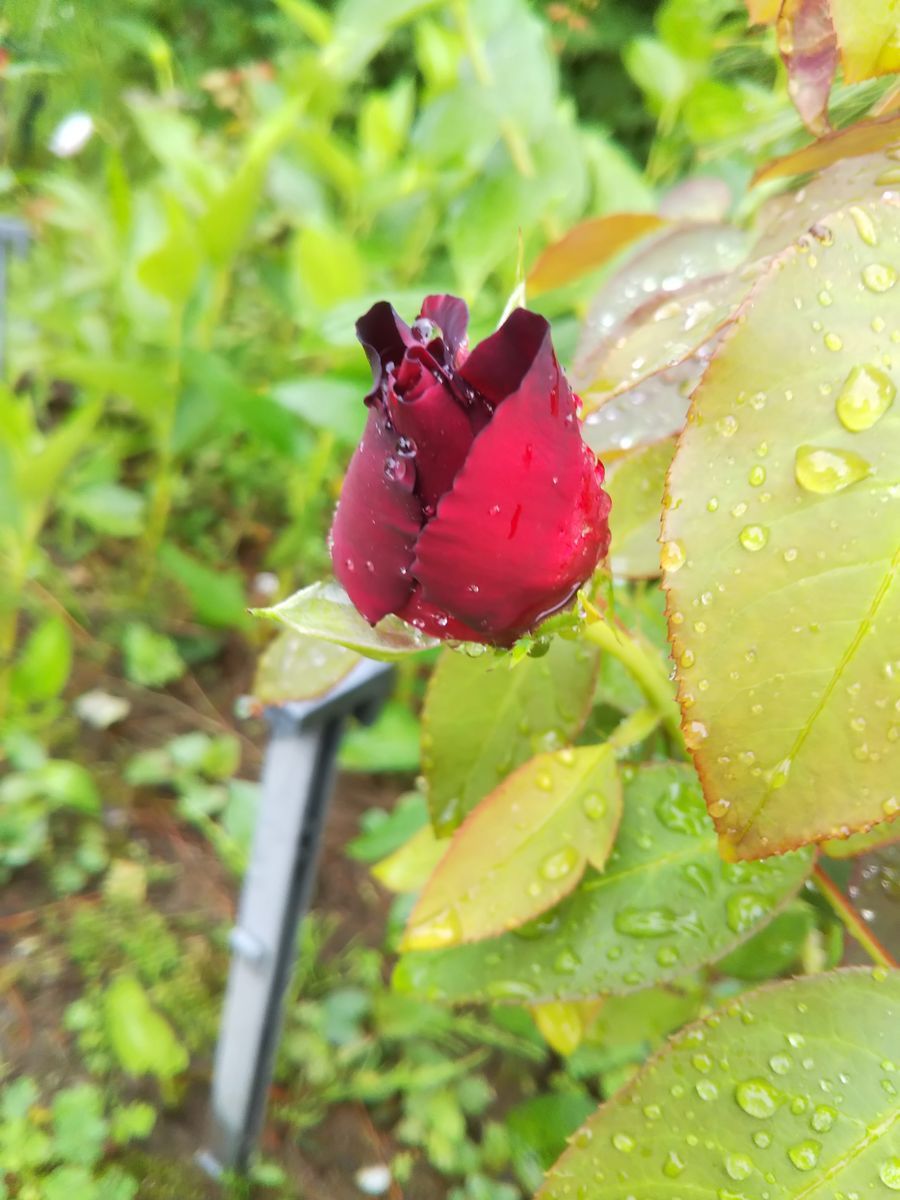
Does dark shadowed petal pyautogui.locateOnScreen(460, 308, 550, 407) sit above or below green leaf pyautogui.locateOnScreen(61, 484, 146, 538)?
above

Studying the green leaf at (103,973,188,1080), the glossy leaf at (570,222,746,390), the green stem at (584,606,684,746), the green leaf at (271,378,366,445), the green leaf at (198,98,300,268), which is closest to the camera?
the green stem at (584,606,684,746)

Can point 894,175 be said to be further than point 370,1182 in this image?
No

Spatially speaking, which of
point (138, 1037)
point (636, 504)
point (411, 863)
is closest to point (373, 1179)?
point (138, 1037)

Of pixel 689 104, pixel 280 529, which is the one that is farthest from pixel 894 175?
pixel 280 529

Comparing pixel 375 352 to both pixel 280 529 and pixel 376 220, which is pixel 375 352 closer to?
pixel 376 220

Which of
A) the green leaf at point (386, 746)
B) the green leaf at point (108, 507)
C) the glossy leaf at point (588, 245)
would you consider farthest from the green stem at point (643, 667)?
the green leaf at point (108, 507)

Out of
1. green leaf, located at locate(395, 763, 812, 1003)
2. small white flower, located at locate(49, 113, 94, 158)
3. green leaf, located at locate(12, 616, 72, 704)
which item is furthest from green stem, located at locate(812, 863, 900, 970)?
green leaf, located at locate(12, 616, 72, 704)

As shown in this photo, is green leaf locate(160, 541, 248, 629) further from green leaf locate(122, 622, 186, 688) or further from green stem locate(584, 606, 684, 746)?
green stem locate(584, 606, 684, 746)
